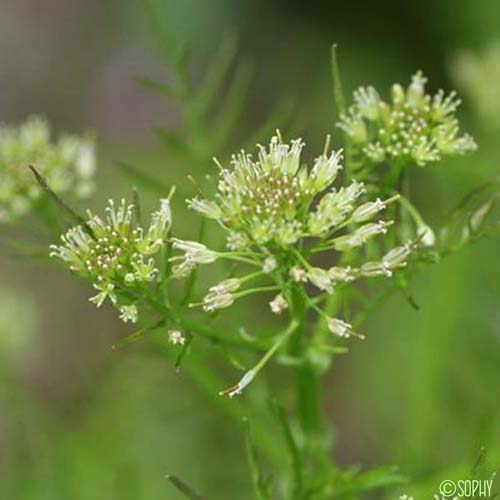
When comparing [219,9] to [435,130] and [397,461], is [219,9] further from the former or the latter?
[435,130]

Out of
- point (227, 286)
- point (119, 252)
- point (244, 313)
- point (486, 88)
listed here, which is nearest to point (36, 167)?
point (119, 252)

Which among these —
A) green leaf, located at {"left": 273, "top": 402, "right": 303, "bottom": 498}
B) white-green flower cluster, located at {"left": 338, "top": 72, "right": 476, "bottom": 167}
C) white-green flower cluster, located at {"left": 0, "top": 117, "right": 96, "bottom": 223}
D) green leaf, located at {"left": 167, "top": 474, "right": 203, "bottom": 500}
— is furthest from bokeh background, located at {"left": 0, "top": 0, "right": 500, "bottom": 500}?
green leaf, located at {"left": 167, "top": 474, "right": 203, "bottom": 500}

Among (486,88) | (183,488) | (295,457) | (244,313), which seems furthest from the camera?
(244,313)

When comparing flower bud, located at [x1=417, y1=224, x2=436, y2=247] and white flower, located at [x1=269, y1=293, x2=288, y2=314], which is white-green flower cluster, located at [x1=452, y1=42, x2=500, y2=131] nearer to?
flower bud, located at [x1=417, y1=224, x2=436, y2=247]

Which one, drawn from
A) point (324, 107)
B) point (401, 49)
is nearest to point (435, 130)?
point (324, 107)

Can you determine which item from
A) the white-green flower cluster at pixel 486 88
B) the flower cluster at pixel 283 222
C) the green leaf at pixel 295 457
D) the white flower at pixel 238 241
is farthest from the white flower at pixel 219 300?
the white-green flower cluster at pixel 486 88

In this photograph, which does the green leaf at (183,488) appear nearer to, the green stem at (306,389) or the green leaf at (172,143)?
the green stem at (306,389)

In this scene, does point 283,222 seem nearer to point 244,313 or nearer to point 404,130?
point 404,130
